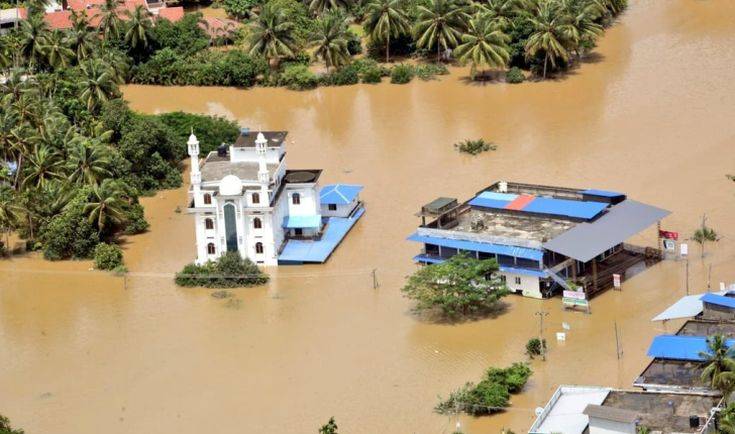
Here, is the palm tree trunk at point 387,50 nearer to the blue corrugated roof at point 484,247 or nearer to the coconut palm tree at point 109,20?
the coconut palm tree at point 109,20

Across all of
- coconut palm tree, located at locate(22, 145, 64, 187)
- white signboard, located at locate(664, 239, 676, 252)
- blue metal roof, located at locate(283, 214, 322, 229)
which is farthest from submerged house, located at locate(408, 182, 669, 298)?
coconut palm tree, located at locate(22, 145, 64, 187)

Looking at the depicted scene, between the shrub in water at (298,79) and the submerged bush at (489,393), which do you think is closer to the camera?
the submerged bush at (489,393)

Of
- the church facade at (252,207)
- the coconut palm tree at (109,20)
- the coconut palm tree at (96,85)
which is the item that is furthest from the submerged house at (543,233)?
the coconut palm tree at (109,20)

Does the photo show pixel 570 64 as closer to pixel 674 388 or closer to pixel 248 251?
pixel 248 251

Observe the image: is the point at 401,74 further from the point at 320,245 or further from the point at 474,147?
the point at 320,245

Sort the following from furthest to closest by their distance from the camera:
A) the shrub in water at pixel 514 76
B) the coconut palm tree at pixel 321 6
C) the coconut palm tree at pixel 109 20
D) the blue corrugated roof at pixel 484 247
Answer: the coconut palm tree at pixel 321 6 < the coconut palm tree at pixel 109 20 < the shrub in water at pixel 514 76 < the blue corrugated roof at pixel 484 247

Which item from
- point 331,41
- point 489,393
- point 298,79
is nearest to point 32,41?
point 298,79

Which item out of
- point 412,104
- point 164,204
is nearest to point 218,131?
point 164,204
